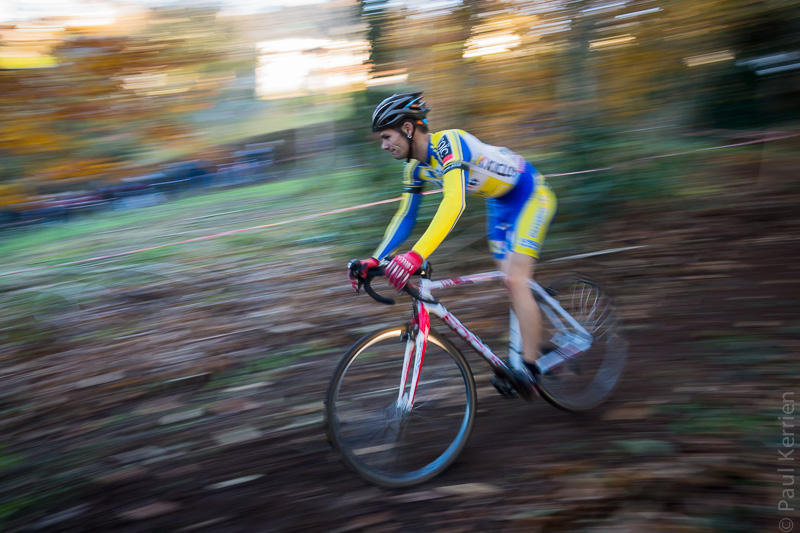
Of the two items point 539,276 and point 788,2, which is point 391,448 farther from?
point 788,2

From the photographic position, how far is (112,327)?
666cm

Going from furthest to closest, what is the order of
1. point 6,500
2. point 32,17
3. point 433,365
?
point 32,17
point 6,500
point 433,365

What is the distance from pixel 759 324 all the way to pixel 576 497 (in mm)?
2775

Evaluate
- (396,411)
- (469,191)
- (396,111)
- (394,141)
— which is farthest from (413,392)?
(396,111)

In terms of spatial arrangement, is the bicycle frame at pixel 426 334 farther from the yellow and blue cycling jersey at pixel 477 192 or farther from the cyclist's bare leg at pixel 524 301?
the yellow and blue cycling jersey at pixel 477 192

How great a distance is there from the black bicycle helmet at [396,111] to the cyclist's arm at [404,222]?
0.38 metres

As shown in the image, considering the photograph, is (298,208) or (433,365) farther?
(298,208)

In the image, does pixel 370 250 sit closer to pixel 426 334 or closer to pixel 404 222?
pixel 404 222

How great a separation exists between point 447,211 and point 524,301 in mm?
802

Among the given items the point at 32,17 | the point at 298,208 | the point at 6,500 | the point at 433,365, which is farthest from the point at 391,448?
the point at 298,208

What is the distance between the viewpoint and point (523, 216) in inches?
141

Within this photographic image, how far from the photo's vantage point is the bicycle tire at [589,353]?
12.5 ft

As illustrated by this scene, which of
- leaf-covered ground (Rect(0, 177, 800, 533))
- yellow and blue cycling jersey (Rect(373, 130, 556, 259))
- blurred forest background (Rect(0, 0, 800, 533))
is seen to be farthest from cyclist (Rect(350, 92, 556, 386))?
blurred forest background (Rect(0, 0, 800, 533))

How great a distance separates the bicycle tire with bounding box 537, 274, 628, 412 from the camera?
3.82 metres
